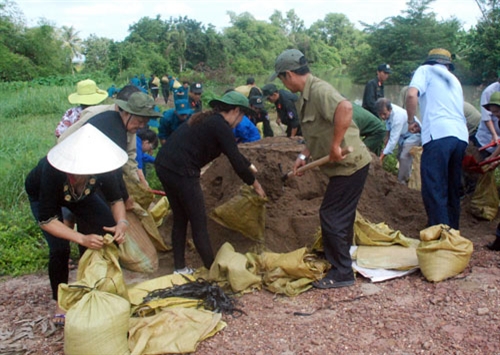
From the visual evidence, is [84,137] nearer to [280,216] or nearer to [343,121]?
[343,121]

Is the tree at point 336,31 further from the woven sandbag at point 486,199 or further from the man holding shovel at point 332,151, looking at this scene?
the man holding shovel at point 332,151

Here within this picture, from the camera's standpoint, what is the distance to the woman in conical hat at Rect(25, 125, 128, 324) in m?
2.89

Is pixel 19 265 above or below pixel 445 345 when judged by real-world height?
below

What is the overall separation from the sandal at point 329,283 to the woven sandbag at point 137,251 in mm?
1312

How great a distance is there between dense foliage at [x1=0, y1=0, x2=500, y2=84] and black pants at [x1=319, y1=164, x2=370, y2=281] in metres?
17.7

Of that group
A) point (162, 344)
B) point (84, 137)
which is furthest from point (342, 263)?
point (84, 137)

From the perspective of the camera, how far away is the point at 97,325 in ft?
8.79

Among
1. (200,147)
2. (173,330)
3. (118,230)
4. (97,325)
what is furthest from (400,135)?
(97,325)

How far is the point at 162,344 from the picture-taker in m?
2.81

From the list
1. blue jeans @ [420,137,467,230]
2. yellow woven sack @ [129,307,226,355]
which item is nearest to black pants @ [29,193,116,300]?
yellow woven sack @ [129,307,226,355]

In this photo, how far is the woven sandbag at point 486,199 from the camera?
5.14 metres

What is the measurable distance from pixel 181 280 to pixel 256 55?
4309 cm

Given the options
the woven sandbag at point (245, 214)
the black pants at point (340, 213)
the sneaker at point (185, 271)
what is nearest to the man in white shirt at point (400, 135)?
the woven sandbag at point (245, 214)

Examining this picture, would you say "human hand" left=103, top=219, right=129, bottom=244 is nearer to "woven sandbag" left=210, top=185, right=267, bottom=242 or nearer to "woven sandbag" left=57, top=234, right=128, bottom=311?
"woven sandbag" left=57, top=234, right=128, bottom=311
